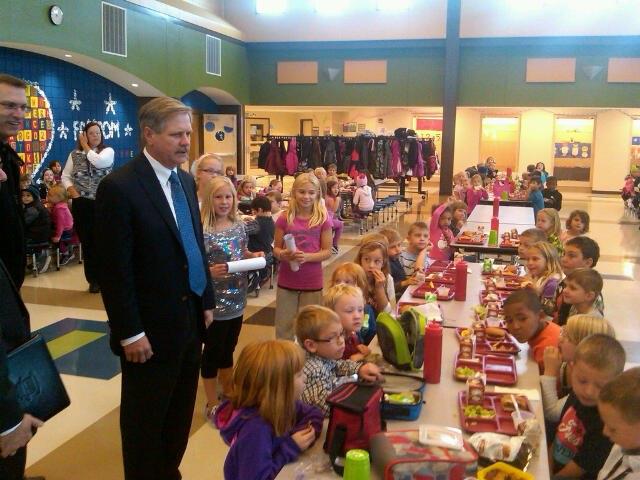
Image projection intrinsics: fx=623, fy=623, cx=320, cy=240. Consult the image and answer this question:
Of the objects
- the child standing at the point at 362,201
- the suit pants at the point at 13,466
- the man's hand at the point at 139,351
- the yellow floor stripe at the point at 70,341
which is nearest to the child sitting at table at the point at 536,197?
the child standing at the point at 362,201

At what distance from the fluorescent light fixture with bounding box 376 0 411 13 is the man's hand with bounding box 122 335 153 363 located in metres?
16.6

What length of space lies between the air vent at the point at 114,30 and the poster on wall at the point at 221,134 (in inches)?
195

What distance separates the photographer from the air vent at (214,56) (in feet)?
52.6

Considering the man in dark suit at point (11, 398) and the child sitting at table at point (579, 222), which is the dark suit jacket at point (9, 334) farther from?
the child sitting at table at point (579, 222)

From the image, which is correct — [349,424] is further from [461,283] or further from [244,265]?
[461,283]

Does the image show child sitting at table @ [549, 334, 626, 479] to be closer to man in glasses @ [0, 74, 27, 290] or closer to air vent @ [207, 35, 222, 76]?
man in glasses @ [0, 74, 27, 290]

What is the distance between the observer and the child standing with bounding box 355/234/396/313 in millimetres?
3725

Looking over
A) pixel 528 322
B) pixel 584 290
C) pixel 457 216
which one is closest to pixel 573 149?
pixel 457 216

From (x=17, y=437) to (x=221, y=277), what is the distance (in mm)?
1784

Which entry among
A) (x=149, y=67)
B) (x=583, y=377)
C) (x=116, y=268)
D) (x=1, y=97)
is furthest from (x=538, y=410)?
(x=149, y=67)

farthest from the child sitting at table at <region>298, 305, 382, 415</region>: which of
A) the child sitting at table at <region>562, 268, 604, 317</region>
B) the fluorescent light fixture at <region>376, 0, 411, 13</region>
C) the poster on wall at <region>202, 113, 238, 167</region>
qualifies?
the fluorescent light fixture at <region>376, 0, 411, 13</region>

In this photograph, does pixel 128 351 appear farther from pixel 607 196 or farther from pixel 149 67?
pixel 607 196

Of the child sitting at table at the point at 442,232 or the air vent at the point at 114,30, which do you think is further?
the air vent at the point at 114,30

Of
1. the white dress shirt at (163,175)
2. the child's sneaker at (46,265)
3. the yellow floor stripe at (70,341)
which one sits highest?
the white dress shirt at (163,175)
